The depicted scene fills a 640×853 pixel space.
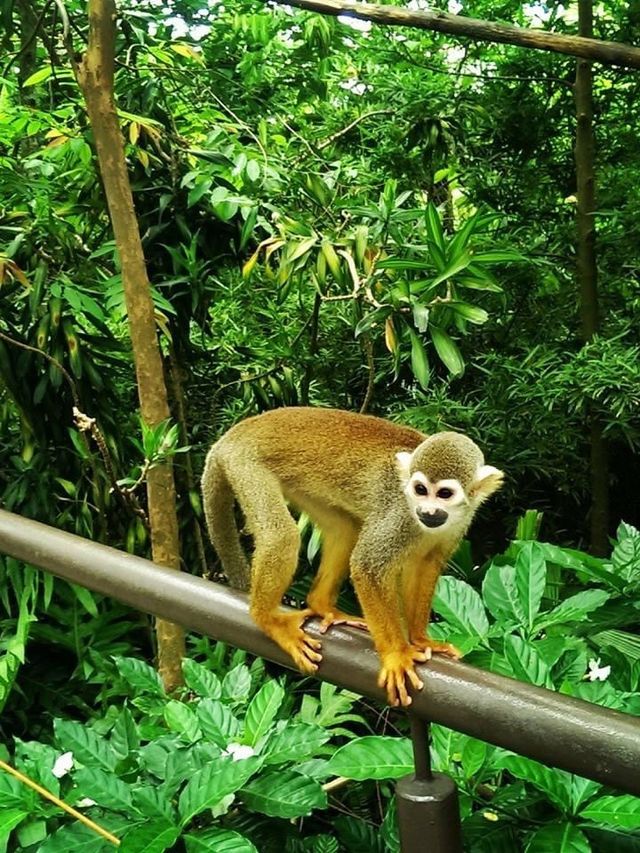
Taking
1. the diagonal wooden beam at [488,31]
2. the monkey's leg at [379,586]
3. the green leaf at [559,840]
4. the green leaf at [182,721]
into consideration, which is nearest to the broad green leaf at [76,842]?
the green leaf at [182,721]

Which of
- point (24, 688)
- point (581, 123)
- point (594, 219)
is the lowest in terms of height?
point (24, 688)

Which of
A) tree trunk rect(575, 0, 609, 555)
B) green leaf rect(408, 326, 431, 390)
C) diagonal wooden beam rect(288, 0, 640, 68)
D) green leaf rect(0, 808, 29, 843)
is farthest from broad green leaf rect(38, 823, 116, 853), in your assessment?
tree trunk rect(575, 0, 609, 555)

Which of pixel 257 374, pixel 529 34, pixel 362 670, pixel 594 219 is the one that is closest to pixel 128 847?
pixel 362 670

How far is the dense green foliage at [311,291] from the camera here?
2.06 m

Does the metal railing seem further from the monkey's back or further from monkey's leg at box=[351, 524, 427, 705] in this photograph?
the monkey's back

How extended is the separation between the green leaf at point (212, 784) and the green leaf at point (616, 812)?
48 cm

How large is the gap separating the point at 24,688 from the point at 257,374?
130cm

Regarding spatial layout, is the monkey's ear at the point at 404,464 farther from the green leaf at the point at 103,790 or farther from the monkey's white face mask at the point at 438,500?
the green leaf at the point at 103,790

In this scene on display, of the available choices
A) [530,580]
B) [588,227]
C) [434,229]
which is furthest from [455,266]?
[588,227]

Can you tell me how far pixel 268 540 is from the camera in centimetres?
142

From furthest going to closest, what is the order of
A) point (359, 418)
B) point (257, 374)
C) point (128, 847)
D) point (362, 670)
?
point (257, 374), point (359, 418), point (128, 847), point (362, 670)

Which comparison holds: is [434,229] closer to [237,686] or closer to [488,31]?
[488,31]

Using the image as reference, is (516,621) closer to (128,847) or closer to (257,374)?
(128,847)

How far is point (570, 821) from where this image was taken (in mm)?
1153
